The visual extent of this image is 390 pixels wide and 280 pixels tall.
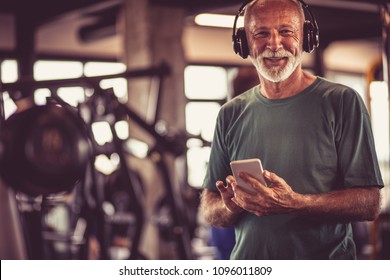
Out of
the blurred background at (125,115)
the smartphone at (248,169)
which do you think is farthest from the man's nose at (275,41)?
the blurred background at (125,115)

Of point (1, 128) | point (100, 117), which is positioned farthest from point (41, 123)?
point (100, 117)

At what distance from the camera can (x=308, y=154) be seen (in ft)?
5.38

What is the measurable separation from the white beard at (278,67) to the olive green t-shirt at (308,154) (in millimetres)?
61

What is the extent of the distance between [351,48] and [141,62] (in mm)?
6044

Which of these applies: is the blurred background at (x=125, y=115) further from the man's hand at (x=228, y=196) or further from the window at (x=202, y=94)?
the man's hand at (x=228, y=196)

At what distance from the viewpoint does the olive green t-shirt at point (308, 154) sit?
1594mm

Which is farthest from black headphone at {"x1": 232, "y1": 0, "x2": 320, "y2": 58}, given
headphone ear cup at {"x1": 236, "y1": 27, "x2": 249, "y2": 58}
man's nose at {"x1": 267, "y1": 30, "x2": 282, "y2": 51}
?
man's nose at {"x1": 267, "y1": 30, "x2": 282, "y2": 51}

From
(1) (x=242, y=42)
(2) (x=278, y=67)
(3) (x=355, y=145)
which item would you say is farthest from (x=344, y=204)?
(1) (x=242, y=42)

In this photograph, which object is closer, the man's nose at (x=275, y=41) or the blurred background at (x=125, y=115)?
the man's nose at (x=275, y=41)

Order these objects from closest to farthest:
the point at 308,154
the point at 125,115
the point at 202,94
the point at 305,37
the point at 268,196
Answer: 1. the point at 268,196
2. the point at 308,154
3. the point at 305,37
4. the point at 125,115
5. the point at 202,94

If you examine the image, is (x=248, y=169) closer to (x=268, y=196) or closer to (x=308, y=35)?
(x=268, y=196)

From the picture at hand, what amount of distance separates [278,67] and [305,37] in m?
0.14

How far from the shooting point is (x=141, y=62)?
6.21 metres
